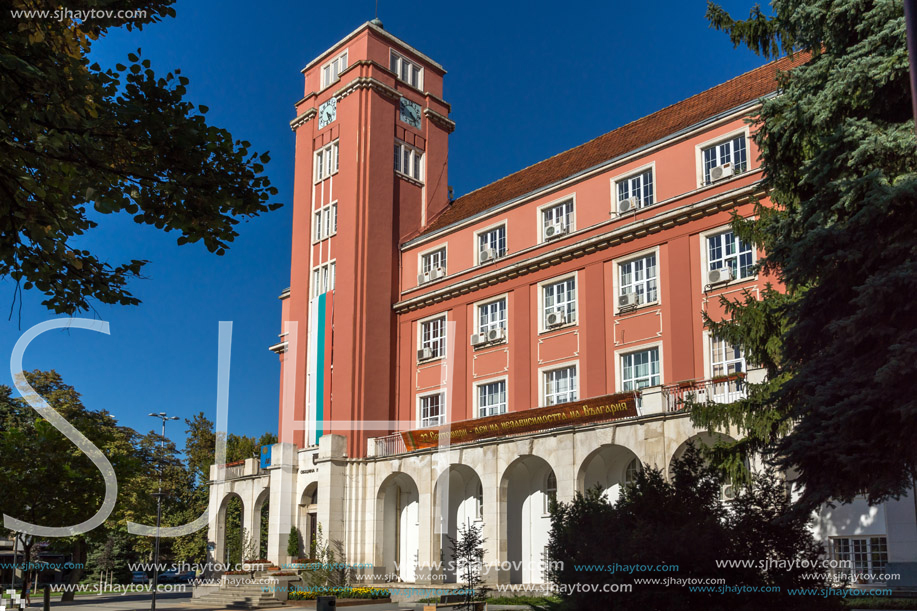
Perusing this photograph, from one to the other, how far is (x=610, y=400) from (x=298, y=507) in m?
17.3

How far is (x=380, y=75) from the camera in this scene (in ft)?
130

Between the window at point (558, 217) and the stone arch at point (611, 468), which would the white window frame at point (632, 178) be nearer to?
the window at point (558, 217)

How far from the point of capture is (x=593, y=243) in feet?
102

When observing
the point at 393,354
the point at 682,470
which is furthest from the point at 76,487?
the point at 682,470

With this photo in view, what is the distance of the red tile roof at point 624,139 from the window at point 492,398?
26.7 ft

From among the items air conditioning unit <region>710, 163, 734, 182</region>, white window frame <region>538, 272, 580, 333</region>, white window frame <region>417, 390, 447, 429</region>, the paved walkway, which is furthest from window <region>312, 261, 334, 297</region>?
air conditioning unit <region>710, 163, 734, 182</region>

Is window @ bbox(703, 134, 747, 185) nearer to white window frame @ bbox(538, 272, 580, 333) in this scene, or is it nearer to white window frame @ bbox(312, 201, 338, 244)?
white window frame @ bbox(538, 272, 580, 333)

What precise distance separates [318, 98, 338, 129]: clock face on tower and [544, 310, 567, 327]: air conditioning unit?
15.5m

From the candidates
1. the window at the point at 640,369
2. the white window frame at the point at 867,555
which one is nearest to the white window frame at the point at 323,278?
the window at the point at 640,369

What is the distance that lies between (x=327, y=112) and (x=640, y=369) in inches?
816

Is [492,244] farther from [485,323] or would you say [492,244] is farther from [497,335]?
[497,335]

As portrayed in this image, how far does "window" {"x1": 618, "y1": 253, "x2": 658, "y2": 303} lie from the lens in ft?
96.3

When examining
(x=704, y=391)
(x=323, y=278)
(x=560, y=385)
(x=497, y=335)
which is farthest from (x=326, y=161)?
(x=704, y=391)

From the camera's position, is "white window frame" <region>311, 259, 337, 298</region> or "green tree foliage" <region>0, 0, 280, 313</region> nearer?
"green tree foliage" <region>0, 0, 280, 313</region>
